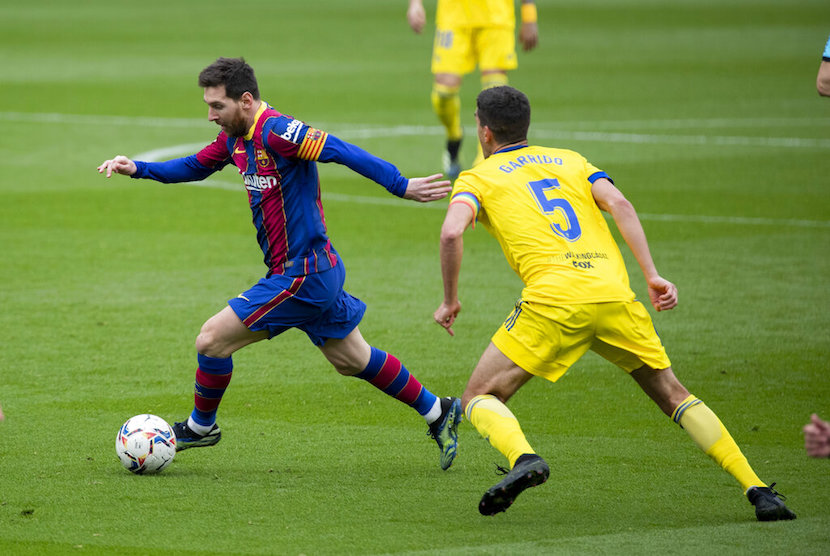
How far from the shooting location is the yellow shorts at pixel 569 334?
17.4 feet

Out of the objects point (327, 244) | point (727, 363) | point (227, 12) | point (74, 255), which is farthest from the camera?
point (227, 12)

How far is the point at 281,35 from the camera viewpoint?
34594 mm

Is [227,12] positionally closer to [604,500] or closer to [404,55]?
[404,55]

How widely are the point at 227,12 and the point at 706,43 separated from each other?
57.1ft

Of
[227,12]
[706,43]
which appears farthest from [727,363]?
[227,12]

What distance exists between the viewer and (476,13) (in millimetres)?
14070

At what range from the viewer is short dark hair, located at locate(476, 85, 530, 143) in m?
5.50

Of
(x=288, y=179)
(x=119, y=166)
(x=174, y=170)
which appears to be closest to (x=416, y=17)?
(x=174, y=170)

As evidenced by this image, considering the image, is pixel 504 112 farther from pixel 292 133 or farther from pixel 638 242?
pixel 292 133

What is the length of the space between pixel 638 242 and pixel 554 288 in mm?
390

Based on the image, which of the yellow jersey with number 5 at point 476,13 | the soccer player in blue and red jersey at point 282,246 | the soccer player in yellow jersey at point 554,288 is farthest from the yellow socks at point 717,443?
the yellow jersey with number 5 at point 476,13

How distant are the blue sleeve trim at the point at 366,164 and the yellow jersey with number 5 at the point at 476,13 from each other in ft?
28.1

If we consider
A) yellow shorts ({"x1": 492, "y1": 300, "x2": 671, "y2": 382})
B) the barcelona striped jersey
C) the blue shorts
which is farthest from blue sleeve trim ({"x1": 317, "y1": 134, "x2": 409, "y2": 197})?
yellow shorts ({"x1": 492, "y1": 300, "x2": 671, "y2": 382})

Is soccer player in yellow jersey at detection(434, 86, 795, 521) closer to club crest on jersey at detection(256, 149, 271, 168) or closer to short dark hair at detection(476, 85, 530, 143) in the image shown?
short dark hair at detection(476, 85, 530, 143)
